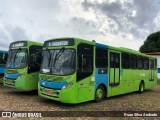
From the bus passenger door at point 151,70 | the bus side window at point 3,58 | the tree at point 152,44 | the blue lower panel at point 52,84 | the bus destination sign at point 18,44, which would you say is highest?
the tree at point 152,44

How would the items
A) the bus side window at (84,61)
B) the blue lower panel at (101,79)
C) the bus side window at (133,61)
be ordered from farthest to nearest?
the bus side window at (133,61)
the blue lower panel at (101,79)
the bus side window at (84,61)

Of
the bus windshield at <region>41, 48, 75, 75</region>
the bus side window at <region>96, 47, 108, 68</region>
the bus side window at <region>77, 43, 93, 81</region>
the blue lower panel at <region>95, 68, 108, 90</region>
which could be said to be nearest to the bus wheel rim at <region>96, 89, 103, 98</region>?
the blue lower panel at <region>95, 68, 108, 90</region>

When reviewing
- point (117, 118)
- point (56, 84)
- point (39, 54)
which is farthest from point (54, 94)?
point (39, 54)

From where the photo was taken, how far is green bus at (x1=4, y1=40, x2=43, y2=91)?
1295cm

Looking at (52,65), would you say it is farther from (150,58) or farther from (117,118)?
(150,58)

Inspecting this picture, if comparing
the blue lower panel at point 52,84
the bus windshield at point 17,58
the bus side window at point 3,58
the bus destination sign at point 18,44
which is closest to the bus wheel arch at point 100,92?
the blue lower panel at point 52,84

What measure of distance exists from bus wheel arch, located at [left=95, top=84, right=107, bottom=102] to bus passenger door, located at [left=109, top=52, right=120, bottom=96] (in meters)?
0.64

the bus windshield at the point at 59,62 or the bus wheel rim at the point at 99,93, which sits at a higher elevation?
the bus windshield at the point at 59,62

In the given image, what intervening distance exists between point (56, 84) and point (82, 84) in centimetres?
115

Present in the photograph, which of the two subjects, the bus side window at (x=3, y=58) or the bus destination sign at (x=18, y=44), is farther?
the bus side window at (x=3, y=58)

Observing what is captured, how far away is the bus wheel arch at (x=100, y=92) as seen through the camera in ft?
39.1

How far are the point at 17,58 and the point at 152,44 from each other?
42.3 m

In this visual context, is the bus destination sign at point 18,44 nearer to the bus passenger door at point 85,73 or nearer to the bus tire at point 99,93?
the bus passenger door at point 85,73

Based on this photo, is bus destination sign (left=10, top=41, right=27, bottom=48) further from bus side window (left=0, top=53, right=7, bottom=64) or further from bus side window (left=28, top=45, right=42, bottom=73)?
bus side window (left=0, top=53, right=7, bottom=64)
